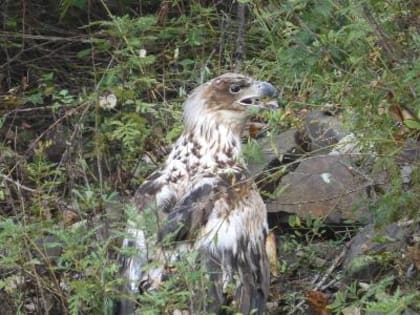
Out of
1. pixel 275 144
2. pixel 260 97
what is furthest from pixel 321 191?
pixel 260 97

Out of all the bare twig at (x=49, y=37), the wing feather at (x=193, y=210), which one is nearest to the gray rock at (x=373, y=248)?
the wing feather at (x=193, y=210)

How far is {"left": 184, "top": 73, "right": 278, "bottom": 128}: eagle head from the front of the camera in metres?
7.92

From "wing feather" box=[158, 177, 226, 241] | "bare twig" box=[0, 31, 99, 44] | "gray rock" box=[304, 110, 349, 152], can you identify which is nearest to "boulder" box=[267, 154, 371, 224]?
"gray rock" box=[304, 110, 349, 152]

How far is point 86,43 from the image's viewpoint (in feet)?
33.1

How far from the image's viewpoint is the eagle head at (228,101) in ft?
26.0

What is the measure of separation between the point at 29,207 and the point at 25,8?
8.66 feet

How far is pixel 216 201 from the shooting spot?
23.1 feet

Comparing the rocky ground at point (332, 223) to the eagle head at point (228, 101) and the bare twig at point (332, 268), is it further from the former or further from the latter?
the eagle head at point (228, 101)

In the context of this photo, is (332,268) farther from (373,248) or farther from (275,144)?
(275,144)

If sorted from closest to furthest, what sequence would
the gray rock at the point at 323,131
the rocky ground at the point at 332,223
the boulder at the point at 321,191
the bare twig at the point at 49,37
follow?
the rocky ground at the point at 332,223
the boulder at the point at 321,191
the gray rock at the point at 323,131
the bare twig at the point at 49,37

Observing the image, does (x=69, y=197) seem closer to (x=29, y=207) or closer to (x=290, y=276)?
(x=29, y=207)

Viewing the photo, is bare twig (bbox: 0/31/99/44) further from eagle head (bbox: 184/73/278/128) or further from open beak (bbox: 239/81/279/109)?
open beak (bbox: 239/81/279/109)

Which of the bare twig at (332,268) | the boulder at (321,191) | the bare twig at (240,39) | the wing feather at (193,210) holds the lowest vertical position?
the bare twig at (332,268)

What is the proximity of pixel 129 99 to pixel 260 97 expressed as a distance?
3.43ft
